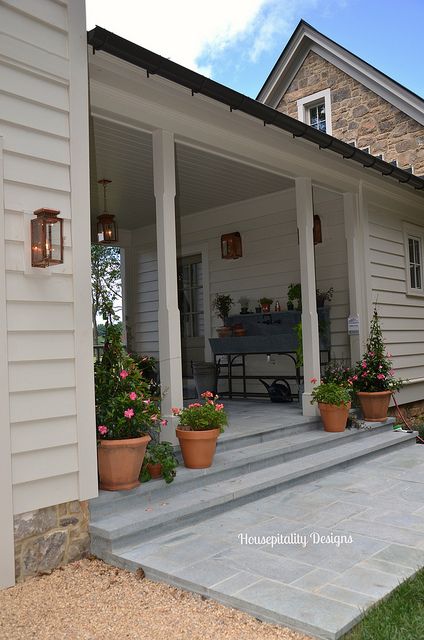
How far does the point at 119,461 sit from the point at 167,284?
1390 millimetres

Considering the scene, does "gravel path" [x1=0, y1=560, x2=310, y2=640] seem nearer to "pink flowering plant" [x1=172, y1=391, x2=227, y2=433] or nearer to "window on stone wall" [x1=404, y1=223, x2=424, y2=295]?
"pink flowering plant" [x1=172, y1=391, x2=227, y2=433]

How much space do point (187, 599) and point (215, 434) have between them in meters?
1.44

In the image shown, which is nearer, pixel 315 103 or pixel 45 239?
pixel 45 239

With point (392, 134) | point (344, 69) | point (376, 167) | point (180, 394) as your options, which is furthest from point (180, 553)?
point (344, 69)

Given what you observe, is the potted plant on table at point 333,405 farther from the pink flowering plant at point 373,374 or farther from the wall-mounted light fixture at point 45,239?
the wall-mounted light fixture at point 45,239

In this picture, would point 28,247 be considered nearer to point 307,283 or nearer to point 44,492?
point 44,492

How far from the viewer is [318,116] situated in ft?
37.1

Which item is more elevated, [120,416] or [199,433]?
[120,416]

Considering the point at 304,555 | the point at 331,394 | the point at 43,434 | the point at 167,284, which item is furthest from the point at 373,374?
the point at 43,434

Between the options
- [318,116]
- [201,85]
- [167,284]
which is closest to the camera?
[201,85]

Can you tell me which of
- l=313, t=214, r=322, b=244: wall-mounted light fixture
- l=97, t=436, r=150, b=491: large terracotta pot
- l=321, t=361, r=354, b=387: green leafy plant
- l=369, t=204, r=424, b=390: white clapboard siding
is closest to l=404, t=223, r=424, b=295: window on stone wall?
l=369, t=204, r=424, b=390: white clapboard siding

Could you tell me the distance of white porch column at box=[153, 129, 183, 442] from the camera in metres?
4.07

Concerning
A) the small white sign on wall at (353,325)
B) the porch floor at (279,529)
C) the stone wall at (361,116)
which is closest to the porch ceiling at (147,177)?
the small white sign on wall at (353,325)

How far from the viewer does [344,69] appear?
10.6m
